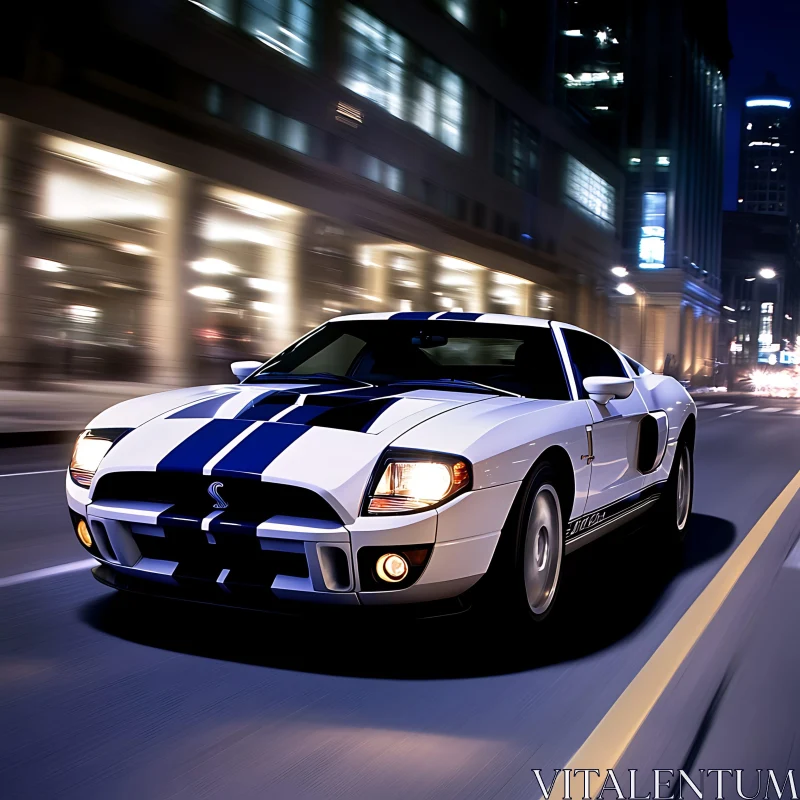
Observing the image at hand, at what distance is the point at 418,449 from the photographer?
148 inches

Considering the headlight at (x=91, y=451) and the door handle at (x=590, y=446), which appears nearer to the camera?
the headlight at (x=91, y=451)

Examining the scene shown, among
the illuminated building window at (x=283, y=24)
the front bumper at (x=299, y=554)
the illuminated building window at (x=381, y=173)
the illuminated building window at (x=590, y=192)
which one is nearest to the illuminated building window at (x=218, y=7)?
the illuminated building window at (x=283, y=24)

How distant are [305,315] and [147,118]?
7.67 m

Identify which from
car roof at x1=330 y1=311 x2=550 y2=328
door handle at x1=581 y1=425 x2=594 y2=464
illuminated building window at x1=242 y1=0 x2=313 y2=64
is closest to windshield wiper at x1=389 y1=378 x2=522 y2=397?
door handle at x1=581 y1=425 x2=594 y2=464

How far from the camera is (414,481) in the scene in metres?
3.73

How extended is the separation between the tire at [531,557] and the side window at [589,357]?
0.82 metres

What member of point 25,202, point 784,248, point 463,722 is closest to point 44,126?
point 25,202

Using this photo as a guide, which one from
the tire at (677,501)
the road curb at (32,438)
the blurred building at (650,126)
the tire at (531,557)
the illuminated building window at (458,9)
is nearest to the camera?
the tire at (531,557)

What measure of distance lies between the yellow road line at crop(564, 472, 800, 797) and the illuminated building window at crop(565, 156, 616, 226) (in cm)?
4898

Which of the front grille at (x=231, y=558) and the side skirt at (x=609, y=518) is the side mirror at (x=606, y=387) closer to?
the side skirt at (x=609, y=518)

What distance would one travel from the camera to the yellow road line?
3.04m

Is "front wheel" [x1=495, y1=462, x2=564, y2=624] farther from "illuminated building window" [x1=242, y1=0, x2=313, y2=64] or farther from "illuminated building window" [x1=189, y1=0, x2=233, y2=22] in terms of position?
"illuminated building window" [x1=242, y1=0, x2=313, y2=64]

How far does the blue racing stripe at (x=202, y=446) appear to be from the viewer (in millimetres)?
3772

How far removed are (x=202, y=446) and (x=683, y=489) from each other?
12.9 feet
